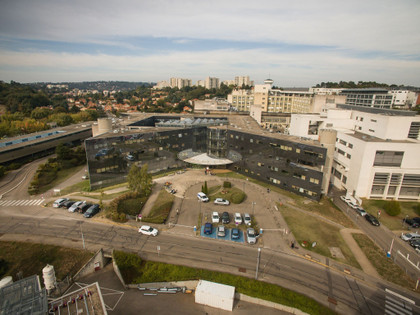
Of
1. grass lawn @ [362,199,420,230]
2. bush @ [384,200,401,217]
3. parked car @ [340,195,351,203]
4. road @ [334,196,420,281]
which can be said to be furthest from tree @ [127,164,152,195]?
bush @ [384,200,401,217]

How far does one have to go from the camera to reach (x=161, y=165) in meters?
63.2

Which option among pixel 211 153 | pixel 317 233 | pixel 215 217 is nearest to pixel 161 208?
pixel 215 217

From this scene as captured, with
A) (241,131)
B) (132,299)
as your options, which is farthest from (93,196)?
(241,131)

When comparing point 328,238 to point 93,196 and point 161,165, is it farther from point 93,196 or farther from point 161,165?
point 93,196

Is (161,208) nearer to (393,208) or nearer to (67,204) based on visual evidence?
(67,204)

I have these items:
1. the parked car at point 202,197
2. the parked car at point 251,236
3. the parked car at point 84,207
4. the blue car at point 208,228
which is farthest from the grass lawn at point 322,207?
the parked car at point 84,207

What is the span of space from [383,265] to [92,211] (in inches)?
1949

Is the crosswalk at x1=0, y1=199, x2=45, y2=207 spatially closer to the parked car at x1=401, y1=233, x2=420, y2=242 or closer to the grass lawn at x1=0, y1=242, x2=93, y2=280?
the grass lawn at x1=0, y1=242, x2=93, y2=280

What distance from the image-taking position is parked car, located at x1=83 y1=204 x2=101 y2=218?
43537 mm

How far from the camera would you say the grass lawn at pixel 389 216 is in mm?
44000

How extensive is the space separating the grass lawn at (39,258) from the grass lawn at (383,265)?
42.0 m

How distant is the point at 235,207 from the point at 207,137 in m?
27.5

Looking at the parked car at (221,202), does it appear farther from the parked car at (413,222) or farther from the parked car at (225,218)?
the parked car at (413,222)

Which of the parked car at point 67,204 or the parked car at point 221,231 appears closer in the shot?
the parked car at point 221,231
